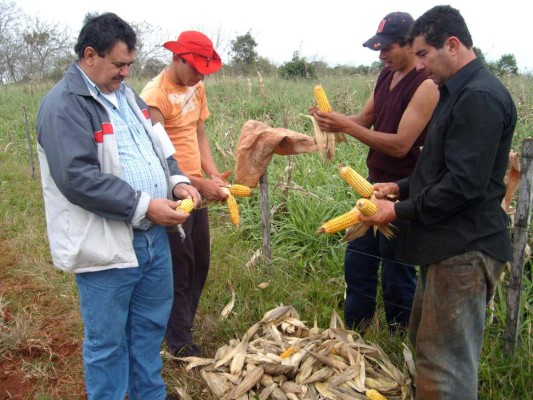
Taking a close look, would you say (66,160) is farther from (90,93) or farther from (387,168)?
(387,168)

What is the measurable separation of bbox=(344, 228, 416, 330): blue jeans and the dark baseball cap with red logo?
1.20m

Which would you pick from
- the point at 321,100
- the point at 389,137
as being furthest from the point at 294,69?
the point at 389,137

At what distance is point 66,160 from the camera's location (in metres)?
2.07

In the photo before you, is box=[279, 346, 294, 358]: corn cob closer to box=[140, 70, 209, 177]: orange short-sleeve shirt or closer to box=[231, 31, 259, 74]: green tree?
box=[140, 70, 209, 177]: orange short-sleeve shirt

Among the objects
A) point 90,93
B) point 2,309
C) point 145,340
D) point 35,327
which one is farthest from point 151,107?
point 2,309

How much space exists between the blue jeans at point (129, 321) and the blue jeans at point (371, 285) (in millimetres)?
1285

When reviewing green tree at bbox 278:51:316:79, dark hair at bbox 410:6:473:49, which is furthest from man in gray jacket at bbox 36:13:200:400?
green tree at bbox 278:51:316:79

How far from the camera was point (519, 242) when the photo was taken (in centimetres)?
276

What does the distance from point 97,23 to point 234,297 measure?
2.23 metres

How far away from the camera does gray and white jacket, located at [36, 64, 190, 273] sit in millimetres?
2096

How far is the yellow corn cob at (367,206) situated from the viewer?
240cm

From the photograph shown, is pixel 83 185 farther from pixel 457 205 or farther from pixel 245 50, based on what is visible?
pixel 245 50

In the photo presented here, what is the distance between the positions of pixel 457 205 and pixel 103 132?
163 cm

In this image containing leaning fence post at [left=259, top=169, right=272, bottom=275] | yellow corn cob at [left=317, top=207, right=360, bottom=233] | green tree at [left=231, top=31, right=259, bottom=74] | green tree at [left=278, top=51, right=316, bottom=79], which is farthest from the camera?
green tree at [left=231, top=31, right=259, bottom=74]
